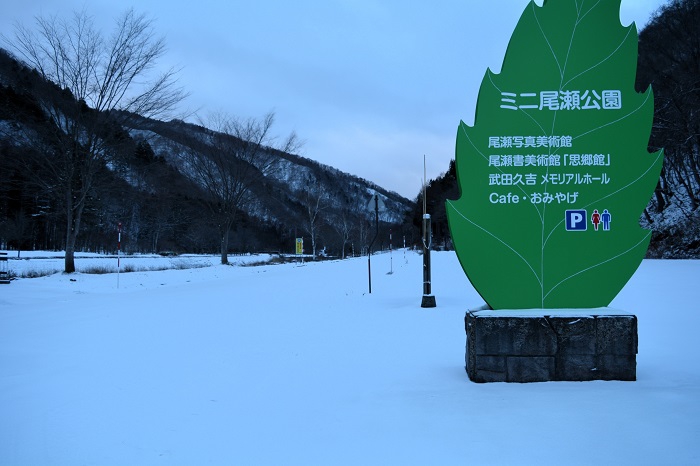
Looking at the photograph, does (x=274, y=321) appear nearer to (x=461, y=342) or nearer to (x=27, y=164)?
(x=461, y=342)

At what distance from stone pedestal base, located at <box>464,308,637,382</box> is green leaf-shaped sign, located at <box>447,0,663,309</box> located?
0.40m

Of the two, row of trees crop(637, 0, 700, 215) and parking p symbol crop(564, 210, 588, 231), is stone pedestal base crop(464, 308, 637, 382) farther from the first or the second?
row of trees crop(637, 0, 700, 215)

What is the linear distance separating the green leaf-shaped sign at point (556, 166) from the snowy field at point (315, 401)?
0.99m

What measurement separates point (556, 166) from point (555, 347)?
173cm

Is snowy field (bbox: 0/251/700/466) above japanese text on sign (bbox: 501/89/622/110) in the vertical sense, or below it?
below

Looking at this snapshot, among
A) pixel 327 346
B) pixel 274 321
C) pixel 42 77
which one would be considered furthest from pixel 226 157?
pixel 327 346

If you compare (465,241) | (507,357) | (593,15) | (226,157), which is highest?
(226,157)

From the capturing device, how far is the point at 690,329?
5.91 m

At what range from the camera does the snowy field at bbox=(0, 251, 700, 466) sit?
2.63m

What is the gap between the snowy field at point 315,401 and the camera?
8.63 feet

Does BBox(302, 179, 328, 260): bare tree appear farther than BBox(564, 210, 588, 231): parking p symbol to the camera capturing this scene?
Yes

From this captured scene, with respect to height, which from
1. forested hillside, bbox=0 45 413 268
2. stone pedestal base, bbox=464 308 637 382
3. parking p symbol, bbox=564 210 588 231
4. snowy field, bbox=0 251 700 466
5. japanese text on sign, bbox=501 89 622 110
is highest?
forested hillside, bbox=0 45 413 268

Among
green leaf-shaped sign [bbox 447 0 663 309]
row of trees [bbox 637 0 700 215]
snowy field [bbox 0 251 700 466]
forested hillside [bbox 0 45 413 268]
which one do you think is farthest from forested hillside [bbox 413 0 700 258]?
green leaf-shaped sign [bbox 447 0 663 309]

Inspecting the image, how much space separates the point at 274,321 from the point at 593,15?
19.8 ft
